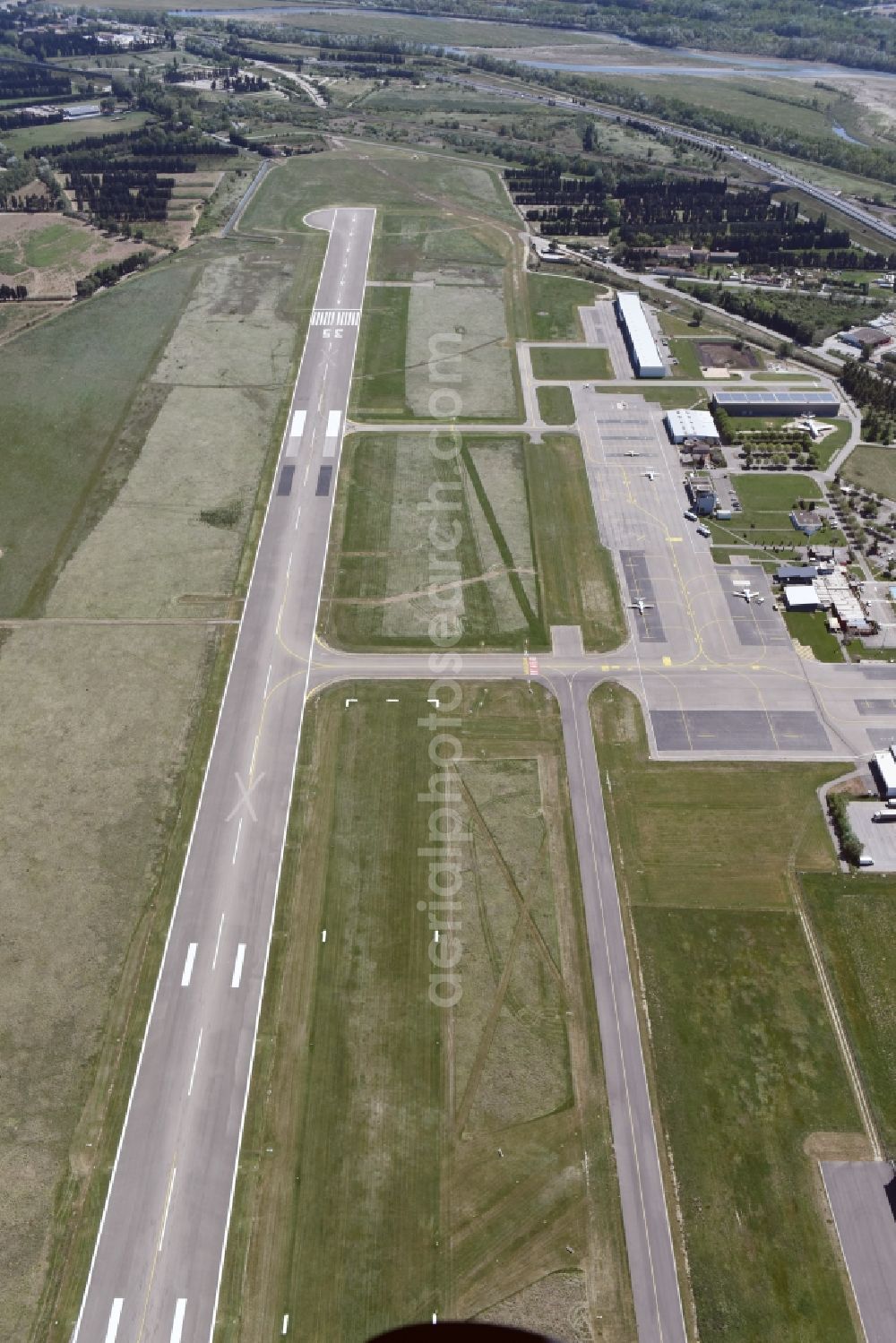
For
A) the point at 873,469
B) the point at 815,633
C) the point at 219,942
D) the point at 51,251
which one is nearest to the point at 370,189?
the point at 51,251

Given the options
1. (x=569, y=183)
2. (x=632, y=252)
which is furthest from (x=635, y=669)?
(x=569, y=183)

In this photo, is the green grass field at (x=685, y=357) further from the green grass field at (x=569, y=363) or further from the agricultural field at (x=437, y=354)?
the agricultural field at (x=437, y=354)

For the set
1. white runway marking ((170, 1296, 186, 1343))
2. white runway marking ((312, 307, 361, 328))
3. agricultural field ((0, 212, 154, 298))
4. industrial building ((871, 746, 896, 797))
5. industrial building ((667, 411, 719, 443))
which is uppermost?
agricultural field ((0, 212, 154, 298))

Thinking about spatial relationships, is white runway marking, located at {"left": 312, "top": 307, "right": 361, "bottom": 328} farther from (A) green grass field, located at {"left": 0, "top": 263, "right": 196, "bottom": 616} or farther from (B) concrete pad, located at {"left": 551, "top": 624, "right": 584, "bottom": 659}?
(B) concrete pad, located at {"left": 551, "top": 624, "right": 584, "bottom": 659}

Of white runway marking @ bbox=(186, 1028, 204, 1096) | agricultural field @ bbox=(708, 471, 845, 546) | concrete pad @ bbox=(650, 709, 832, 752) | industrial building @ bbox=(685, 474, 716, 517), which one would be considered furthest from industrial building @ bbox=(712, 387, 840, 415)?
white runway marking @ bbox=(186, 1028, 204, 1096)

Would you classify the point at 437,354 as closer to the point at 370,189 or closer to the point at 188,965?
the point at 370,189

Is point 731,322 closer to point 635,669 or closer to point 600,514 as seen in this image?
point 600,514

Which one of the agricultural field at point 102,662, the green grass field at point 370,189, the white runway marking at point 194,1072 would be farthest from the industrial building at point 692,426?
the white runway marking at point 194,1072
